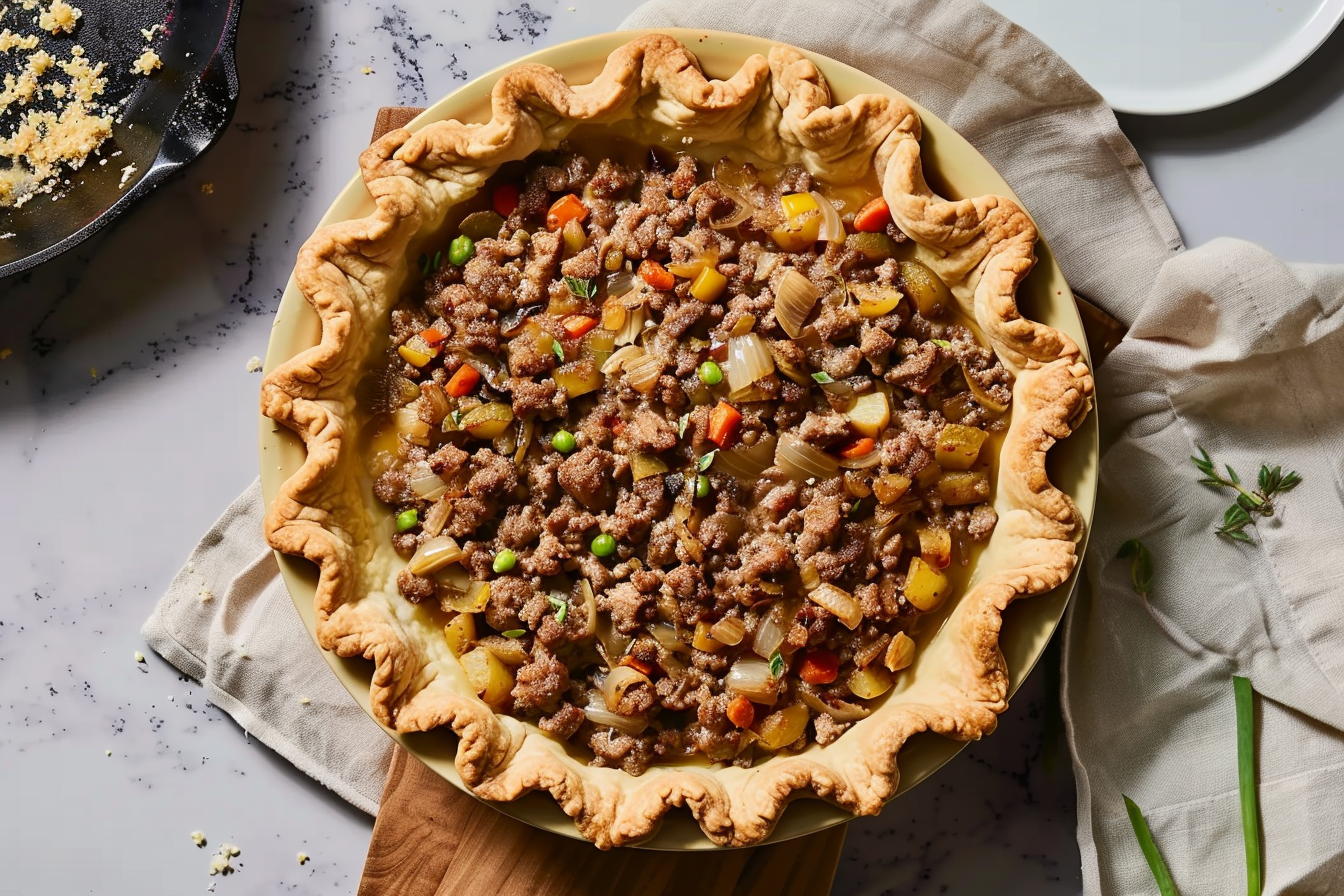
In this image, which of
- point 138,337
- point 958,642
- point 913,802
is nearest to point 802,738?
point 958,642

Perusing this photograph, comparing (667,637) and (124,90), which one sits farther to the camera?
(124,90)

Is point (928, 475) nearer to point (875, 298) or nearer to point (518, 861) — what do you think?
point (875, 298)

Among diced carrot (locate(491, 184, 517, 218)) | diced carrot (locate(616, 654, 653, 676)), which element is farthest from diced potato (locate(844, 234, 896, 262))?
diced carrot (locate(616, 654, 653, 676))

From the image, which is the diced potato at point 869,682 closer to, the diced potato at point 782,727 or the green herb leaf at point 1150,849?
the diced potato at point 782,727

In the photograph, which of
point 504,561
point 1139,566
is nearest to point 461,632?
point 504,561

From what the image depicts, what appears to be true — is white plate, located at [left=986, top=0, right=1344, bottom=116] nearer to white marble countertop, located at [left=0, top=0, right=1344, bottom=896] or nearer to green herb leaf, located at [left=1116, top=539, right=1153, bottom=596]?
white marble countertop, located at [left=0, top=0, right=1344, bottom=896]

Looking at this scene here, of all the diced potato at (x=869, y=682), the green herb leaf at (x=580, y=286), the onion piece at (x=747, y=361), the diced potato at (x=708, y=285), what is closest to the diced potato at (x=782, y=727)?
the diced potato at (x=869, y=682)
